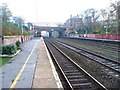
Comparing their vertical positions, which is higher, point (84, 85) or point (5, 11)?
point (5, 11)

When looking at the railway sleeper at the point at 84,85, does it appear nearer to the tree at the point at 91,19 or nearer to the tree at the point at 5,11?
the tree at the point at 5,11

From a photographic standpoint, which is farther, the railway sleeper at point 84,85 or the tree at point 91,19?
the tree at point 91,19

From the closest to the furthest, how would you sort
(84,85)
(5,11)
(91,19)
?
(84,85) < (5,11) < (91,19)

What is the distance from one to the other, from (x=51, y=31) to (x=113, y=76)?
17009 cm

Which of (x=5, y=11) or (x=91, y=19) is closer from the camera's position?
(x=5, y=11)

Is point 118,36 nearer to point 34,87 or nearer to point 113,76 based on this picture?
point 113,76

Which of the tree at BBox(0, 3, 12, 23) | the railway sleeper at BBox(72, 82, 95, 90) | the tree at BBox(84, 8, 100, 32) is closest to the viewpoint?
the railway sleeper at BBox(72, 82, 95, 90)

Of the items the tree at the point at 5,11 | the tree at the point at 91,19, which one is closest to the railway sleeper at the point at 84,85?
the tree at the point at 5,11

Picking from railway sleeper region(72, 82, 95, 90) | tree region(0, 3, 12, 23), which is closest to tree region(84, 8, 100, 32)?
tree region(0, 3, 12, 23)

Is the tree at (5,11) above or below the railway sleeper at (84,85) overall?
above

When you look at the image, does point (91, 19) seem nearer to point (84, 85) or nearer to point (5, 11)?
point (5, 11)

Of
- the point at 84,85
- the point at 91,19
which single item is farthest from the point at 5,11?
the point at 84,85

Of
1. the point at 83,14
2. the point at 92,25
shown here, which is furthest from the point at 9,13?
the point at 83,14

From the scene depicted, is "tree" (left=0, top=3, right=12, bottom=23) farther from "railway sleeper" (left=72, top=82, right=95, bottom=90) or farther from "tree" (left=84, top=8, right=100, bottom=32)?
"railway sleeper" (left=72, top=82, right=95, bottom=90)
